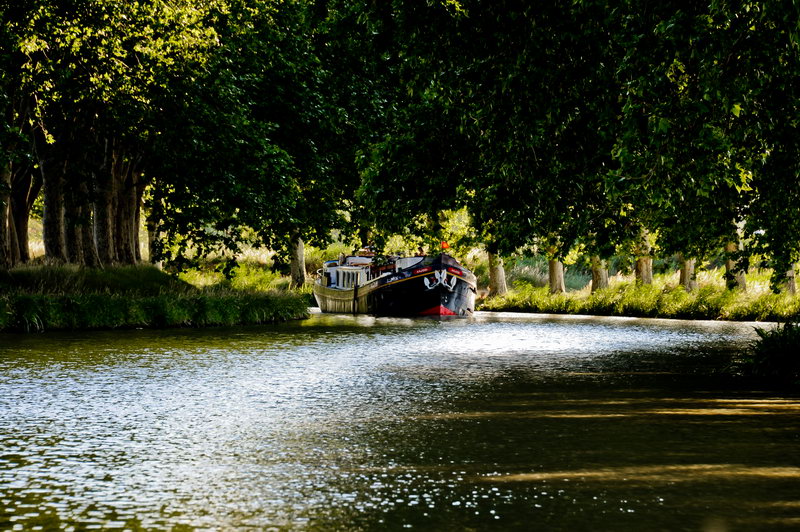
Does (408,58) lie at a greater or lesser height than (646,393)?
greater

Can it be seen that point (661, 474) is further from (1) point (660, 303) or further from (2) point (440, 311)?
(2) point (440, 311)

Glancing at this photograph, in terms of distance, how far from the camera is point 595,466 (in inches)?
297

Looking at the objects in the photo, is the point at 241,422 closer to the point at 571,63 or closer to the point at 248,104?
the point at 571,63

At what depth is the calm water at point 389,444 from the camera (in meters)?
6.07

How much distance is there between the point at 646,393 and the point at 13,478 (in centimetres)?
862

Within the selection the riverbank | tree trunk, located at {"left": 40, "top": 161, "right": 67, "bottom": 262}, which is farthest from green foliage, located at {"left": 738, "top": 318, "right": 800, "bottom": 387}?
tree trunk, located at {"left": 40, "top": 161, "right": 67, "bottom": 262}

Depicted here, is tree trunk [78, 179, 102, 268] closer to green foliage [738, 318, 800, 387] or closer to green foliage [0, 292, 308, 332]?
green foliage [0, 292, 308, 332]

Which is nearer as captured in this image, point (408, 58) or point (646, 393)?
point (646, 393)

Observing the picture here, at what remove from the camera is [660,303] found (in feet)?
111

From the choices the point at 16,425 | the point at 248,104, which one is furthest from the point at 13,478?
the point at 248,104

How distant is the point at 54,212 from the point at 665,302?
869 inches

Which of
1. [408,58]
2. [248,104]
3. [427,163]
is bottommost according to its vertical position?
[427,163]

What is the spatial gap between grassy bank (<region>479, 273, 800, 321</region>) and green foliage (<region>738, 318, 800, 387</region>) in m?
12.4

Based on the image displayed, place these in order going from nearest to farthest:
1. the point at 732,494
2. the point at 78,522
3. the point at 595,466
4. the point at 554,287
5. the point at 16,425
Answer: the point at 78,522, the point at 732,494, the point at 595,466, the point at 16,425, the point at 554,287
